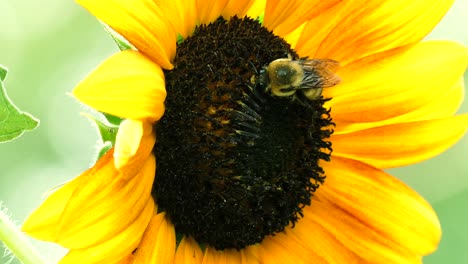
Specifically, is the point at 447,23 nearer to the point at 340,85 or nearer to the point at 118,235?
the point at 340,85

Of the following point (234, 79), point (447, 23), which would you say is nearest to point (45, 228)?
point (234, 79)

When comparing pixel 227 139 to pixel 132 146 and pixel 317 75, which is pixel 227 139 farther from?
pixel 132 146

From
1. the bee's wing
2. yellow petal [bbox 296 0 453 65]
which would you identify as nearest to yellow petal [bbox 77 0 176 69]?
the bee's wing

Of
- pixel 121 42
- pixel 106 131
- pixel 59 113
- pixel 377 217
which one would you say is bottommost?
pixel 59 113

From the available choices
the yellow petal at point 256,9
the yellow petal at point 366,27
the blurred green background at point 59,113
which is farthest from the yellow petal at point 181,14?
the blurred green background at point 59,113

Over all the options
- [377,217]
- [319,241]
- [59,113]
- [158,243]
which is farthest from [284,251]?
[59,113]

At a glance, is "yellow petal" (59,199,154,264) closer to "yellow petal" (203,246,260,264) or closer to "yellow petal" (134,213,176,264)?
"yellow petal" (134,213,176,264)
